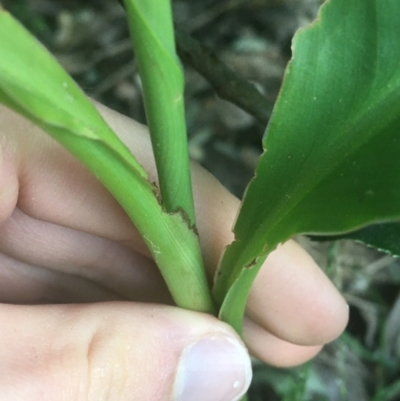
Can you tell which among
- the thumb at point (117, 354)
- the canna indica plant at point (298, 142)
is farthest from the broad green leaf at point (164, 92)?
the thumb at point (117, 354)

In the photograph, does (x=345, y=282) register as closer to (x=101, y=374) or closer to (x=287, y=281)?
(x=287, y=281)

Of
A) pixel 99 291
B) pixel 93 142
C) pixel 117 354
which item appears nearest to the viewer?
pixel 93 142

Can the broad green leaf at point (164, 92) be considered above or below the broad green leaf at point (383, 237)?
above

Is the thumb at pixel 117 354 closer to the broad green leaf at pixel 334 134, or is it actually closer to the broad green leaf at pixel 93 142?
the broad green leaf at pixel 93 142

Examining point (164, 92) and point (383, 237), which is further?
point (383, 237)

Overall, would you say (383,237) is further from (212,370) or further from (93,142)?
(93,142)

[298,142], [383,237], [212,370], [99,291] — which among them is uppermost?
[298,142]

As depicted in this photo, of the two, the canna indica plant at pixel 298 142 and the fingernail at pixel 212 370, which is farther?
the fingernail at pixel 212 370

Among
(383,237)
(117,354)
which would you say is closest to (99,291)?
(117,354)
